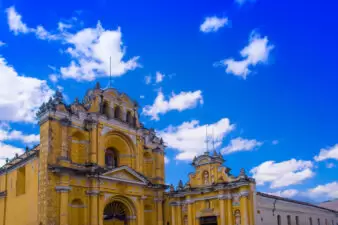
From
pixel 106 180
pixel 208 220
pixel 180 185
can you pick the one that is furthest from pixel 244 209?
pixel 106 180

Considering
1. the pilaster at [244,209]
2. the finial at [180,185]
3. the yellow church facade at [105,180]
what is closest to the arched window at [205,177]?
the yellow church facade at [105,180]

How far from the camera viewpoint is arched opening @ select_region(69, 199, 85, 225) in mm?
29172

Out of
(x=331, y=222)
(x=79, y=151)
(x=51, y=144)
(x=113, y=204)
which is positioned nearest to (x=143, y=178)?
(x=113, y=204)

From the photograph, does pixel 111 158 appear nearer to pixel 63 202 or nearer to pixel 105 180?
pixel 105 180

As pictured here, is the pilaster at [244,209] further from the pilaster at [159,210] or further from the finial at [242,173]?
the pilaster at [159,210]

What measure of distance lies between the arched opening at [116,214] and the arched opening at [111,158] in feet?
11.1

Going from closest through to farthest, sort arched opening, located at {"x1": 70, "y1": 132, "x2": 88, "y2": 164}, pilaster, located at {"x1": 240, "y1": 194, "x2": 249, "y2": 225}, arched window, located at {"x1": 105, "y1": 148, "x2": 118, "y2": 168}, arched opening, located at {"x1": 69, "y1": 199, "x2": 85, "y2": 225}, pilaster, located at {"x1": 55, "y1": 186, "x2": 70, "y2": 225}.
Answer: pilaster, located at {"x1": 55, "y1": 186, "x2": 70, "y2": 225}, arched opening, located at {"x1": 69, "y1": 199, "x2": 85, "y2": 225}, pilaster, located at {"x1": 240, "y1": 194, "x2": 249, "y2": 225}, arched opening, located at {"x1": 70, "y1": 132, "x2": 88, "y2": 164}, arched window, located at {"x1": 105, "y1": 148, "x2": 118, "y2": 168}

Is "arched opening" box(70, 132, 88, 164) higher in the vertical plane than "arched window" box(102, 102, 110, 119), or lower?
lower

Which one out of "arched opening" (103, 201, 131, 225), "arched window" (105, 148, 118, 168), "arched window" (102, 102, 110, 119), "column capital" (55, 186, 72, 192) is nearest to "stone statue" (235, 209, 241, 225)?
"arched opening" (103, 201, 131, 225)

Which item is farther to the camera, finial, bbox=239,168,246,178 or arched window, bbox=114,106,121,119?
arched window, bbox=114,106,121,119

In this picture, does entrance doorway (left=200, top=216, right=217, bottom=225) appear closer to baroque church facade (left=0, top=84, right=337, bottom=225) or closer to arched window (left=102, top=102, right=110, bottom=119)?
baroque church facade (left=0, top=84, right=337, bottom=225)

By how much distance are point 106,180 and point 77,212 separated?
315 centimetres

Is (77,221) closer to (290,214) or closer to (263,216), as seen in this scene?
(263,216)

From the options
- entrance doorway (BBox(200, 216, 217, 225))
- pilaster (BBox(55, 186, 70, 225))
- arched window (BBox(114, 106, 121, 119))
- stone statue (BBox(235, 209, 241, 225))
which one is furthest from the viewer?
arched window (BBox(114, 106, 121, 119))
